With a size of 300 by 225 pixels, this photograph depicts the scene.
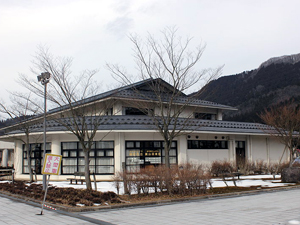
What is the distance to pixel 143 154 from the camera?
22469mm

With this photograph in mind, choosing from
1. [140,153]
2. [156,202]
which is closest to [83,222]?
[156,202]

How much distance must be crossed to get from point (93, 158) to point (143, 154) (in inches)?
134

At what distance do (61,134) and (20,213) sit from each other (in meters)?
13.5

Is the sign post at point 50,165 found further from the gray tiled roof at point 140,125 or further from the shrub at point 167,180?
the gray tiled roof at point 140,125

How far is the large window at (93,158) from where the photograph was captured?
2223 centimetres

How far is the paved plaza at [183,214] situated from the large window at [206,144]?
40.5 ft

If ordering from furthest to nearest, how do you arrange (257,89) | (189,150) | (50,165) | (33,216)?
(257,89)
(189,150)
(50,165)
(33,216)

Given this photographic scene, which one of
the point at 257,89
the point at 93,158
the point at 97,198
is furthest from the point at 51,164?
the point at 257,89

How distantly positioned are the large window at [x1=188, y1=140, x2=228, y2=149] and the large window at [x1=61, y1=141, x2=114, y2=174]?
5.95 meters

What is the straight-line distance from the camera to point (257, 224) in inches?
304

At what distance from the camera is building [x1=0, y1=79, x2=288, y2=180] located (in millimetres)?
21500

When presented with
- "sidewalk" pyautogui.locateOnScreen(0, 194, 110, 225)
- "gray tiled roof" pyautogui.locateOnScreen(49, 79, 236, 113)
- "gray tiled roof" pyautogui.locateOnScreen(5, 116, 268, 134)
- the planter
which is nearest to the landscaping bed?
"sidewalk" pyautogui.locateOnScreen(0, 194, 110, 225)

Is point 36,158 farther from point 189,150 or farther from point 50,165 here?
point 50,165

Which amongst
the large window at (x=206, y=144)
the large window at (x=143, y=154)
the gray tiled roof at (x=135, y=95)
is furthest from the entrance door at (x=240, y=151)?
the large window at (x=143, y=154)
